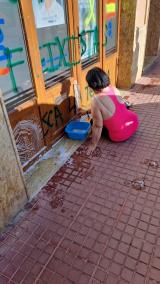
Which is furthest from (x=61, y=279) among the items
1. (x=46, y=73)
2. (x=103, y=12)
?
(x=103, y=12)

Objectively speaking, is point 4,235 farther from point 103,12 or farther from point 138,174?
point 103,12

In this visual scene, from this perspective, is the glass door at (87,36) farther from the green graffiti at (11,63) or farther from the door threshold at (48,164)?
the green graffiti at (11,63)

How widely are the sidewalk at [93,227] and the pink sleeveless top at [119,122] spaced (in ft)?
0.94

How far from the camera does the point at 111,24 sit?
4.50m

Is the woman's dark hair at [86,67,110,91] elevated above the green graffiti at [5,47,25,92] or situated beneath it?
situated beneath

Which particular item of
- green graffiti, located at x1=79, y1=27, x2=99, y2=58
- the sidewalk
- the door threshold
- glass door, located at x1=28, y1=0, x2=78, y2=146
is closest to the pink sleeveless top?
the sidewalk

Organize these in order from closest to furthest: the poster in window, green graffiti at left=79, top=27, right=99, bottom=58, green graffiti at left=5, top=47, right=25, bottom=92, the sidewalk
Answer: the sidewalk
green graffiti at left=5, top=47, right=25, bottom=92
the poster in window
green graffiti at left=79, top=27, right=99, bottom=58

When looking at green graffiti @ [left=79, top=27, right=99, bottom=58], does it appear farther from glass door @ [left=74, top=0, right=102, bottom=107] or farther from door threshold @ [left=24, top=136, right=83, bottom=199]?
door threshold @ [left=24, top=136, right=83, bottom=199]

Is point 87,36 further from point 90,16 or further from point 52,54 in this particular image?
point 52,54

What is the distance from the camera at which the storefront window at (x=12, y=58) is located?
2.15 meters

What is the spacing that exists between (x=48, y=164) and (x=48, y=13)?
1897 mm

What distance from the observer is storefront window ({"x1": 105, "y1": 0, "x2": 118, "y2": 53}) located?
4.21 m

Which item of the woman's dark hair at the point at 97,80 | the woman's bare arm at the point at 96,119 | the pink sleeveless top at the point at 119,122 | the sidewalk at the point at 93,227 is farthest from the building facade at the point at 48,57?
the pink sleeveless top at the point at 119,122

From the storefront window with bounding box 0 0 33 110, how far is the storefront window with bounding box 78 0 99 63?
140 centimetres
